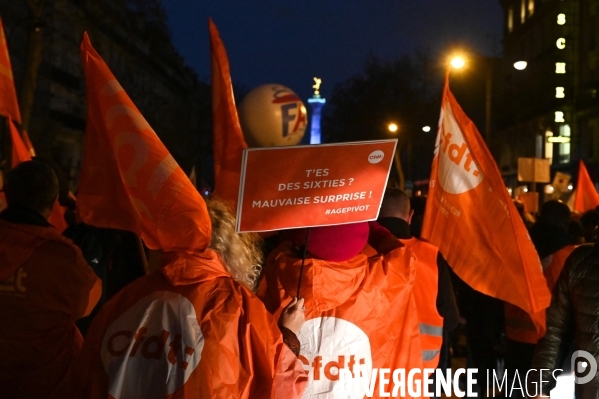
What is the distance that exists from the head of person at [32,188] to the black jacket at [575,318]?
2.77 metres

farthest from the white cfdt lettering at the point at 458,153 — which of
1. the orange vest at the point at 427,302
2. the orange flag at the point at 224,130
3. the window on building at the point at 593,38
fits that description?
the window on building at the point at 593,38

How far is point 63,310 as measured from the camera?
3266 mm

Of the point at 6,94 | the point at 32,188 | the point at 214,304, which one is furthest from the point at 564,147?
the point at 214,304

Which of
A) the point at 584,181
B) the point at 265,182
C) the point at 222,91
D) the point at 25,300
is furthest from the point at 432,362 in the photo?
the point at 584,181

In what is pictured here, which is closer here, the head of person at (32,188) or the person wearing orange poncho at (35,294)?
the person wearing orange poncho at (35,294)

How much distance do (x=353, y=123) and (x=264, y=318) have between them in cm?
5003

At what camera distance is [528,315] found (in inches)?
223

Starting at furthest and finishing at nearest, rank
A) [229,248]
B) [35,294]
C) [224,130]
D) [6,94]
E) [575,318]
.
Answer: [6,94]
[224,130]
[575,318]
[35,294]
[229,248]

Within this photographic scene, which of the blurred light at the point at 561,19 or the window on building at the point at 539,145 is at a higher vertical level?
the blurred light at the point at 561,19

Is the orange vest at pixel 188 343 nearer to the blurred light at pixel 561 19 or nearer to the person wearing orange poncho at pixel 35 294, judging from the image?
the person wearing orange poncho at pixel 35 294

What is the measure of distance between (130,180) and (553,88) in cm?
4085

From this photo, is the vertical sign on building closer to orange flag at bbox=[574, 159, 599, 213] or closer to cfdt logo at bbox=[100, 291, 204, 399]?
orange flag at bbox=[574, 159, 599, 213]

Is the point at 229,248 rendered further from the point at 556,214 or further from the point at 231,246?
the point at 556,214

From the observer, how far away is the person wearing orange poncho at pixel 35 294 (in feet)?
10.4
